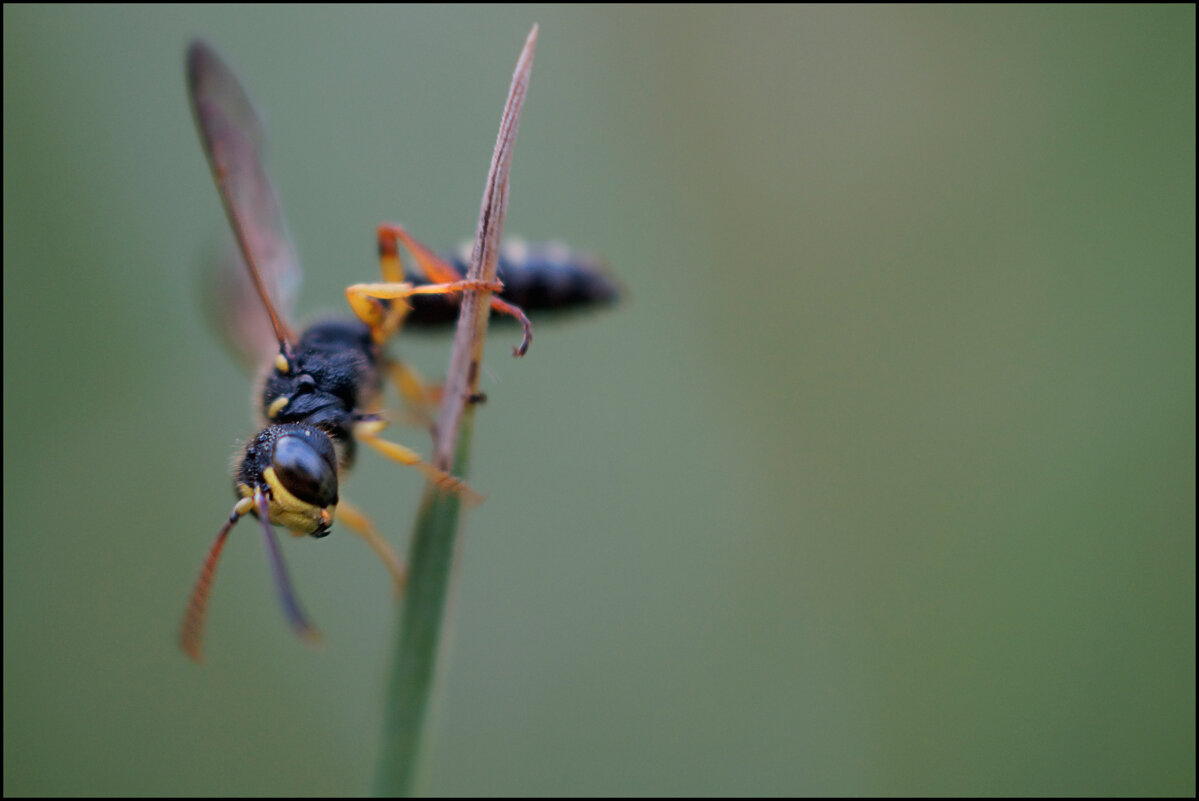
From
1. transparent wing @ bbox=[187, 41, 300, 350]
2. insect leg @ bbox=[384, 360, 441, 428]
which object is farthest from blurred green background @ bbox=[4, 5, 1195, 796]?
transparent wing @ bbox=[187, 41, 300, 350]

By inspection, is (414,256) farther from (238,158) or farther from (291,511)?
(291,511)

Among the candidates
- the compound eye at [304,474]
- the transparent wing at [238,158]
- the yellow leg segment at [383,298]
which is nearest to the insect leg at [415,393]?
the yellow leg segment at [383,298]

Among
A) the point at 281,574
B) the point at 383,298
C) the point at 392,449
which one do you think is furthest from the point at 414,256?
the point at 281,574

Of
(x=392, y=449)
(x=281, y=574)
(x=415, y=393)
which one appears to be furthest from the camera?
(x=415, y=393)

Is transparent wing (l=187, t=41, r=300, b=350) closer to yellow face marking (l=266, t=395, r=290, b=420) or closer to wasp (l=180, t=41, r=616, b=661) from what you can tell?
wasp (l=180, t=41, r=616, b=661)

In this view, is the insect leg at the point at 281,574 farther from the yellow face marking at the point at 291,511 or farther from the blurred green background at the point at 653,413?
the blurred green background at the point at 653,413

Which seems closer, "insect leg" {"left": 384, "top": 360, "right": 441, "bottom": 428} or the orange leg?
the orange leg

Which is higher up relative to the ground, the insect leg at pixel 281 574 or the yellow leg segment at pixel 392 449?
the yellow leg segment at pixel 392 449

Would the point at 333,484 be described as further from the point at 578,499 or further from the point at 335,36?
the point at 335,36
